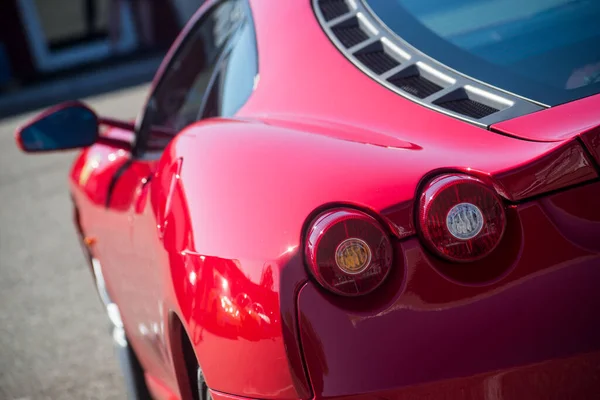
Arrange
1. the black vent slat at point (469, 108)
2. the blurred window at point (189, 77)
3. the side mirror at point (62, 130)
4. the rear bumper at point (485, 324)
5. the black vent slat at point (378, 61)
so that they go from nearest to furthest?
the rear bumper at point (485, 324), the black vent slat at point (469, 108), the black vent slat at point (378, 61), the blurred window at point (189, 77), the side mirror at point (62, 130)

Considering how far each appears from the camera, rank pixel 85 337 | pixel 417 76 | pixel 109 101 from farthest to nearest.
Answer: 1. pixel 109 101
2. pixel 85 337
3. pixel 417 76

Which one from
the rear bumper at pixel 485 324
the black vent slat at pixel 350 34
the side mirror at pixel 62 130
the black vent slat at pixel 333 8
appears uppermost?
the black vent slat at pixel 333 8

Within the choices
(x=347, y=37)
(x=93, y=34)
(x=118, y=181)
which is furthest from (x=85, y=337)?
(x=93, y=34)

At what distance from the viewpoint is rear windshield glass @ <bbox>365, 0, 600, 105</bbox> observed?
6.38ft

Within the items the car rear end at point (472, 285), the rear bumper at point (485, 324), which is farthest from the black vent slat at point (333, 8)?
the rear bumper at point (485, 324)

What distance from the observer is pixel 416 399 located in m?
1.59

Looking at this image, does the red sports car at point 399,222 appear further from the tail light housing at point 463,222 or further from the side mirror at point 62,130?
the side mirror at point 62,130

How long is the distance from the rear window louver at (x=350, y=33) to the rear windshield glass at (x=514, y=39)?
7cm

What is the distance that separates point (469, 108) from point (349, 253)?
0.48 meters

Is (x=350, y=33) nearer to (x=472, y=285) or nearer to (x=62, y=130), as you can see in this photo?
(x=472, y=285)

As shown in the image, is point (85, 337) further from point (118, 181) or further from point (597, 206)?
point (597, 206)

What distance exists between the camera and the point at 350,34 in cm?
232

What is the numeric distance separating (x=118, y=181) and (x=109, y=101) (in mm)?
10564

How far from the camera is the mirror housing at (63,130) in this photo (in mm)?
3027
